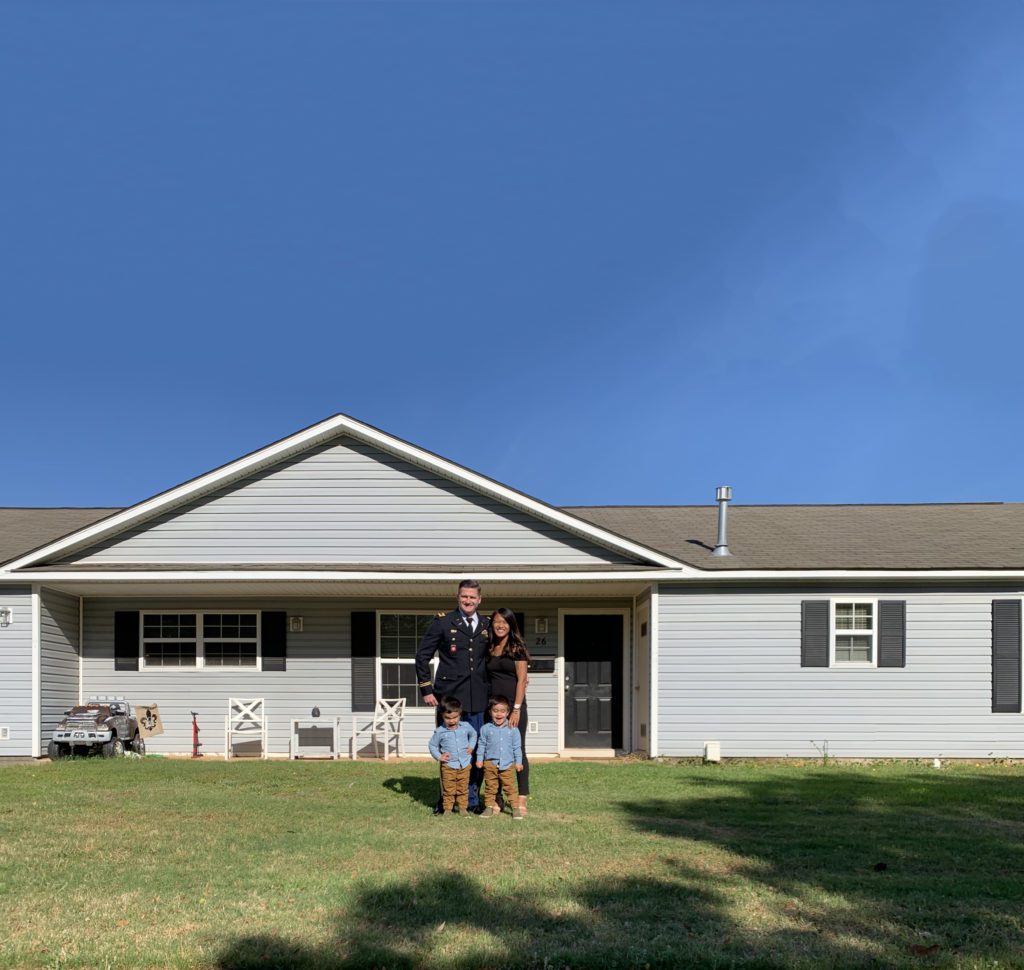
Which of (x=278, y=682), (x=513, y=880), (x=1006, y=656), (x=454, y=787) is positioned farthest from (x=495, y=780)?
(x=1006, y=656)

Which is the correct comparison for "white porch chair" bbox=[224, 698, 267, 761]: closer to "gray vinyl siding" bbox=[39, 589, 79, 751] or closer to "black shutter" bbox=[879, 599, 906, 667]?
"gray vinyl siding" bbox=[39, 589, 79, 751]

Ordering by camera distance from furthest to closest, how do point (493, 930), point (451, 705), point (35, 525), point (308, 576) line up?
point (35, 525)
point (308, 576)
point (451, 705)
point (493, 930)

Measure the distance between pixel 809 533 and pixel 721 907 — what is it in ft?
35.7

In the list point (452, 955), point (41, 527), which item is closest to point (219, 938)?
point (452, 955)

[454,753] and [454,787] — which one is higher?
[454,753]

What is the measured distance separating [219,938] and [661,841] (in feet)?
10.3

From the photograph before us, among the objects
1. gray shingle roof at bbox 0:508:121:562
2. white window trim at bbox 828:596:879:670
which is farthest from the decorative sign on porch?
white window trim at bbox 828:596:879:670

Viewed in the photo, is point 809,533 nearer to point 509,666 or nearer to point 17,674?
point 509,666

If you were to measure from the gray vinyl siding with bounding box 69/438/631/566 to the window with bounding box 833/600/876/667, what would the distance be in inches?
120

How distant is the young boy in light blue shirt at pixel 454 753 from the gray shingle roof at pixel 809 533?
5.69m

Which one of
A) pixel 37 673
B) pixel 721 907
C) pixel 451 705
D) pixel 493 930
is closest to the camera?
pixel 493 930

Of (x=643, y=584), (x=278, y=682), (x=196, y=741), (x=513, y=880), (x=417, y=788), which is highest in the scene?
(x=643, y=584)

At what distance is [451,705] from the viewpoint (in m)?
7.66

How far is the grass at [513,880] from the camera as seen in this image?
4.06m
